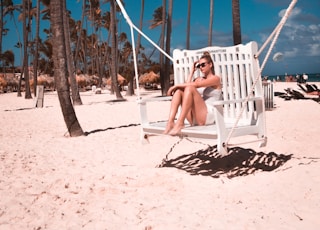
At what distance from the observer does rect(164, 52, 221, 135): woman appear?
10.8ft

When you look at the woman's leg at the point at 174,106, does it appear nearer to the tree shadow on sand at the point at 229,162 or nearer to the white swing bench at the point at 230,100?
the white swing bench at the point at 230,100

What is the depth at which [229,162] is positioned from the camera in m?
4.14

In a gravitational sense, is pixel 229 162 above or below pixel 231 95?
below

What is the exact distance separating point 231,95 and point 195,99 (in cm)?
67

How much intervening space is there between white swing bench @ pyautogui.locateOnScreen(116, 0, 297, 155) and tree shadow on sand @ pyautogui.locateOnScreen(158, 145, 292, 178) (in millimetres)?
535

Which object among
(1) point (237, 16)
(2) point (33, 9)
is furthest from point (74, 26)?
(1) point (237, 16)

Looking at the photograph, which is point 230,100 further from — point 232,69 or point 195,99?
point 232,69

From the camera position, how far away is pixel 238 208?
8.16ft

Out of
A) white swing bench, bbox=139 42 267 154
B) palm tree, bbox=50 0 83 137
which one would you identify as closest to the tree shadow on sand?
white swing bench, bbox=139 42 267 154

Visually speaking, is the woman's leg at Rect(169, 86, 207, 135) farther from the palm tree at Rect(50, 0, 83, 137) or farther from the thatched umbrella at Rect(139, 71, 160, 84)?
the thatched umbrella at Rect(139, 71, 160, 84)

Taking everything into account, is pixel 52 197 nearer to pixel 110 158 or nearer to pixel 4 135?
pixel 110 158

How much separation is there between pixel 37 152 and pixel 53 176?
4.63 feet

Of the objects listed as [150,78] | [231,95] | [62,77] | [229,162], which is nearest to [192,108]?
[231,95]

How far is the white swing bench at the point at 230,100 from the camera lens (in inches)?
113
